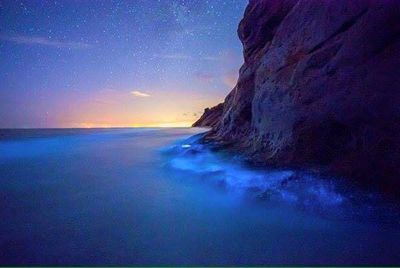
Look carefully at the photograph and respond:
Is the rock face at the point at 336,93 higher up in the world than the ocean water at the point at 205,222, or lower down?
higher up

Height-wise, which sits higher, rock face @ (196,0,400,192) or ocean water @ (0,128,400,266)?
rock face @ (196,0,400,192)

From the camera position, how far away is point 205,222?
3.92 metres

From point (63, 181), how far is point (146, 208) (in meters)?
3.34

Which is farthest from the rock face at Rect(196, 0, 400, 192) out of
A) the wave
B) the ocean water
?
the ocean water

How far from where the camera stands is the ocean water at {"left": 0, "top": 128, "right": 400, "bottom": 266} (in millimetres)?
2934

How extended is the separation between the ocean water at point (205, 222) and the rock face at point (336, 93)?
0.58 metres

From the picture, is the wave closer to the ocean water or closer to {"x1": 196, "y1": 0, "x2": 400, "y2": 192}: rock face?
the ocean water

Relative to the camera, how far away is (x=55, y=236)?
3387mm

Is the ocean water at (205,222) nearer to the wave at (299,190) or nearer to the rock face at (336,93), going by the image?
the wave at (299,190)

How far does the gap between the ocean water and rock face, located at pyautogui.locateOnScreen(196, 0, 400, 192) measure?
1.90 ft

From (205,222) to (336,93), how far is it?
3.51 metres

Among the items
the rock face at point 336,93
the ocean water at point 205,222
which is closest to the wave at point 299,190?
the ocean water at point 205,222

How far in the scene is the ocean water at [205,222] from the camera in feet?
9.62

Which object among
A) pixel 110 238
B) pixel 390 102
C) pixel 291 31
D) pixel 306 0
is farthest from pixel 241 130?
pixel 110 238
